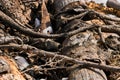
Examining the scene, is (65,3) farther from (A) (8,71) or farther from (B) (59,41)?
(A) (8,71)

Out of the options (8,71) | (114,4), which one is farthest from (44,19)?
(8,71)

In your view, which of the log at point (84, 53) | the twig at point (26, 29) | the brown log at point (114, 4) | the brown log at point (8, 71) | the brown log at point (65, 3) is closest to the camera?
the brown log at point (8, 71)

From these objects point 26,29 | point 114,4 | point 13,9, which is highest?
point 13,9

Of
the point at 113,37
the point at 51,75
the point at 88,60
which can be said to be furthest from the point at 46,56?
the point at 113,37

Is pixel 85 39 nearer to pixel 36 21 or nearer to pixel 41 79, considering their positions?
pixel 41 79

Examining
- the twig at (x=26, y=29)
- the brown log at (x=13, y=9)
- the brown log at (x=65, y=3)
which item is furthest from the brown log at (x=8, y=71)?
the brown log at (x=65, y=3)

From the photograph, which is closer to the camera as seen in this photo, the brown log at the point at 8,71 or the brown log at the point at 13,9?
the brown log at the point at 8,71

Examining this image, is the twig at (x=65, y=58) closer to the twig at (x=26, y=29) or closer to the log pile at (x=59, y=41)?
the log pile at (x=59, y=41)

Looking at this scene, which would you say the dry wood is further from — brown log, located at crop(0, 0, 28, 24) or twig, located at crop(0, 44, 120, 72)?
twig, located at crop(0, 44, 120, 72)

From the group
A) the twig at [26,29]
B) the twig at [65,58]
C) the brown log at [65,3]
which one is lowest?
the twig at [65,58]
